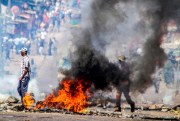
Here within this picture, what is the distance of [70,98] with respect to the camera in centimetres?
1115

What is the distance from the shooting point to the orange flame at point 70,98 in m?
11.1

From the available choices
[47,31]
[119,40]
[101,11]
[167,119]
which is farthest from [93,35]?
[47,31]

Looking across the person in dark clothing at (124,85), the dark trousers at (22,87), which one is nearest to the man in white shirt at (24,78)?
the dark trousers at (22,87)

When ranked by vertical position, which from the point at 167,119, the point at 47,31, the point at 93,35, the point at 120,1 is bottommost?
the point at 167,119

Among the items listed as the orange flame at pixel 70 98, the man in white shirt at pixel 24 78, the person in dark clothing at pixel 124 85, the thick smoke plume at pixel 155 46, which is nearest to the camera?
the man in white shirt at pixel 24 78

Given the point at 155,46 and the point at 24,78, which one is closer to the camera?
the point at 24,78

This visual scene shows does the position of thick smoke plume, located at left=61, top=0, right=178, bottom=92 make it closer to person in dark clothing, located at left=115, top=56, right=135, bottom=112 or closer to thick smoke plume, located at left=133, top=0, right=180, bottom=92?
thick smoke plume, located at left=133, top=0, right=180, bottom=92

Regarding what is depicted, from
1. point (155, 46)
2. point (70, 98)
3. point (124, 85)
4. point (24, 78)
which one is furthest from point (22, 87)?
point (155, 46)

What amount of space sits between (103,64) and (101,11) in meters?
2.29

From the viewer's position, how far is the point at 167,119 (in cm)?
977

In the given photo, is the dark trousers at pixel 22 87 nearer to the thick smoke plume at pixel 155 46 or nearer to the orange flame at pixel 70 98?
the orange flame at pixel 70 98

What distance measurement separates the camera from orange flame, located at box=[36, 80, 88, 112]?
11148mm

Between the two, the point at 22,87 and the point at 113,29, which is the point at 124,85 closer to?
the point at 22,87

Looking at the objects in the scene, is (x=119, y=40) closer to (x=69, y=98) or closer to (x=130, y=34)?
(x=130, y=34)
